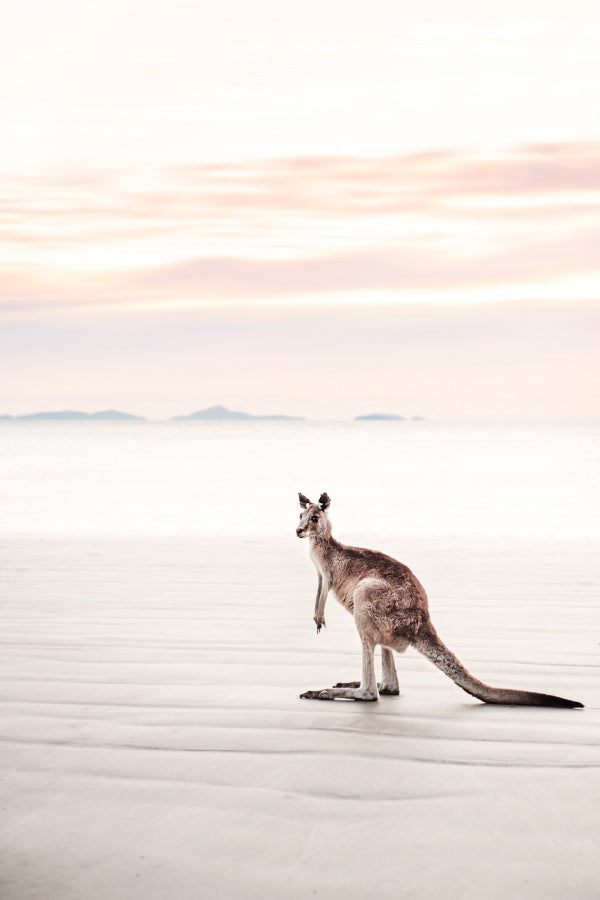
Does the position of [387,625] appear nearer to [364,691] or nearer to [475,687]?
[364,691]

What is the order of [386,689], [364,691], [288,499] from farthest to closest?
[288,499], [386,689], [364,691]

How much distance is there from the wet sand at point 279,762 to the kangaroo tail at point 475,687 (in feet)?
0.19

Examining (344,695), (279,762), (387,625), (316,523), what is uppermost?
(316,523)

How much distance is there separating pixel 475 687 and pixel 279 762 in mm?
980

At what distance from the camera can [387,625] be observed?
3.98 meters

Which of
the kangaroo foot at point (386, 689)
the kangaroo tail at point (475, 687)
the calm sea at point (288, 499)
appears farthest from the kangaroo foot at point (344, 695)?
the calm sea at point (288, 499)

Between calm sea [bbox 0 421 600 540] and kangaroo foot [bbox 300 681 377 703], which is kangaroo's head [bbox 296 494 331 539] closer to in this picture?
kangaroo foot [bbox 300 681 377 703]

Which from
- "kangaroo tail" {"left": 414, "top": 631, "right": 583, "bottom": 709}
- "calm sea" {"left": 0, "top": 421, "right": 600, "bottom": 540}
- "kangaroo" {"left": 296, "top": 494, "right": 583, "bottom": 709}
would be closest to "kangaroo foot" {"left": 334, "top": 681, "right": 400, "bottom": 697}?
"kangaroo" {"left": 296, "top": 494, "right": 583, "bottom": 709}

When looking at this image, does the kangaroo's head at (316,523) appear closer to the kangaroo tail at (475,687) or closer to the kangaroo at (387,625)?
the kangaroo at (387,625)

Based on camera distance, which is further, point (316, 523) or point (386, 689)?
point (316, 523)

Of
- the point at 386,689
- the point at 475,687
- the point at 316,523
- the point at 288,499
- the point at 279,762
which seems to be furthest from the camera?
the point at 288,499

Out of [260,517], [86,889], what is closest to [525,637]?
[86,889]

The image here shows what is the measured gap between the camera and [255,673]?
4523 mm

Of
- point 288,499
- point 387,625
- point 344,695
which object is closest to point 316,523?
point 387,625
